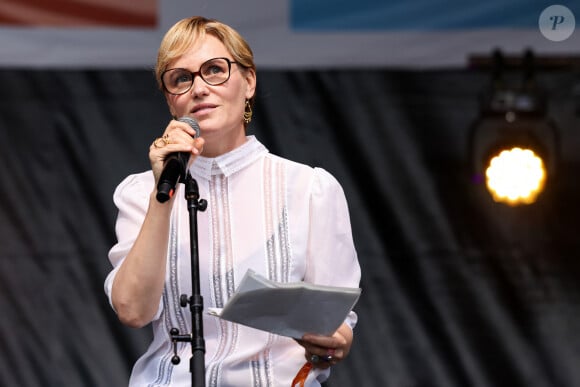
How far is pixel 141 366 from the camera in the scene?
123 inches

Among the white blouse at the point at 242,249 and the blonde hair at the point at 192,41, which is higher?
the blonde hair at the point at 192,41

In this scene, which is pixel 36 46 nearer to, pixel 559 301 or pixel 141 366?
pixel 141 366

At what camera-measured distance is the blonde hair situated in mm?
3139

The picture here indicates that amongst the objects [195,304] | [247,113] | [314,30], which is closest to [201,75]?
[247,113]

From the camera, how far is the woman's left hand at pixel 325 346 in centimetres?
288

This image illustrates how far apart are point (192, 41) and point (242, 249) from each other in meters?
0.59

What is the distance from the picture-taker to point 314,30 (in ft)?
15.1

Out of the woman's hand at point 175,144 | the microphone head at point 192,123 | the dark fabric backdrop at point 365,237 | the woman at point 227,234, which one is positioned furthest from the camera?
the dark fabric backdrop at point 365,237

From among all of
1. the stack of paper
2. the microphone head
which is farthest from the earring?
the stack of paper

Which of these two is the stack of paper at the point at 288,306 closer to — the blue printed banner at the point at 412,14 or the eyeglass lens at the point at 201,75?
the eyeglass lens at the point at 201,75

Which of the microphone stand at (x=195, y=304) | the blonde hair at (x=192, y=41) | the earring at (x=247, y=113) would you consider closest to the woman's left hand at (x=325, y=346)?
the microphone stand at (x=195, y=304)

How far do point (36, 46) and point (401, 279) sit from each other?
1.78m

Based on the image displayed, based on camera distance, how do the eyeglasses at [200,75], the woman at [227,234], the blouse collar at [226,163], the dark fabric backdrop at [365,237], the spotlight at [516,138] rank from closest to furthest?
the woman at [227,234] < the eyeglasses at [200,75] < the blouse collar at [226,163] < the spotlight at [516,138] < the dark fabric backdrop at [365,237]

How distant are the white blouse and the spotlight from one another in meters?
1.65
